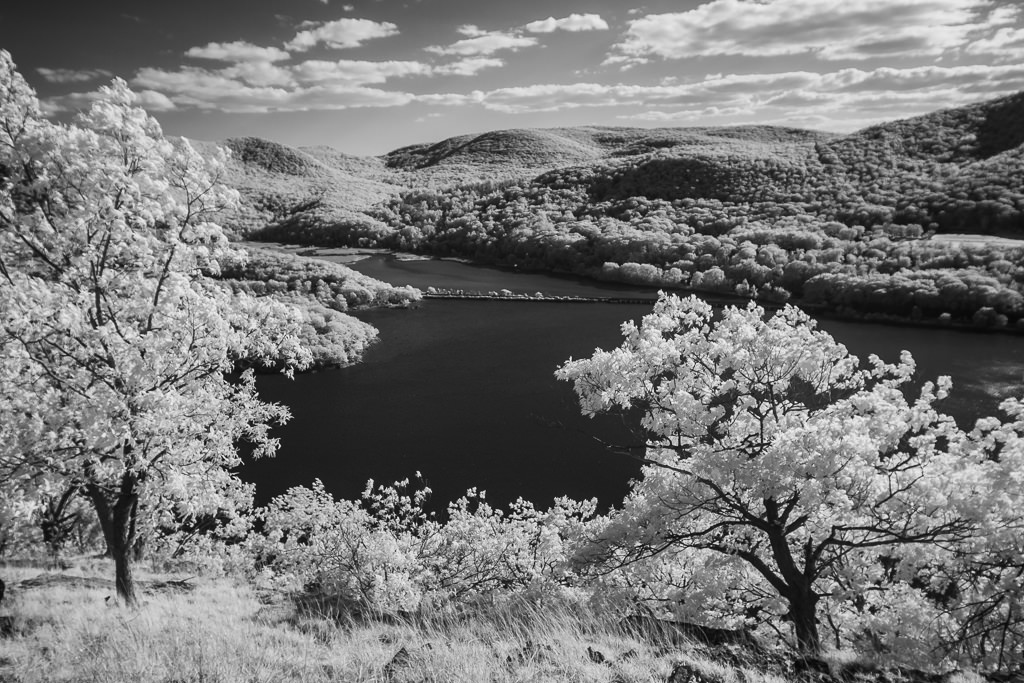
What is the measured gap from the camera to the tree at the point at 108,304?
30.0 ft

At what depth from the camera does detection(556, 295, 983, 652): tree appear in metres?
9.94

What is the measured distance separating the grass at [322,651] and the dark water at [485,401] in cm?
911

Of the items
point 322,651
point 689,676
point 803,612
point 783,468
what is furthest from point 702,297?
point 322,651

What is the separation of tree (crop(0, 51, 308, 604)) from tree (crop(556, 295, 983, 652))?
666 cm

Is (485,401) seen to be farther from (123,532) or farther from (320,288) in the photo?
(320,288)

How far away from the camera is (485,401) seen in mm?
46969

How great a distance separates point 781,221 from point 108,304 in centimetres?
11314

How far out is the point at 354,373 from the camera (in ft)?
183

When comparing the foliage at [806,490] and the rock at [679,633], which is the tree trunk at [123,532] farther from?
the rock at [679,633]

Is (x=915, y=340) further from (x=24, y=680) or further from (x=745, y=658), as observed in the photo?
(x=24, y=680)

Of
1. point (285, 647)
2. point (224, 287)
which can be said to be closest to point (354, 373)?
point (224, 287)

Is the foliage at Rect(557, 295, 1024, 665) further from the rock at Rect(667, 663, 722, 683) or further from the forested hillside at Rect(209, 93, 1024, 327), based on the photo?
the forested hillside at Rect(209, 93, 1024, 327)

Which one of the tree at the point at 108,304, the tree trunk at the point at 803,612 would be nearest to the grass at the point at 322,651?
the tree at the point at 108,304

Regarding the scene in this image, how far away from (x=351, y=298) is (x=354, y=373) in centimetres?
3319
